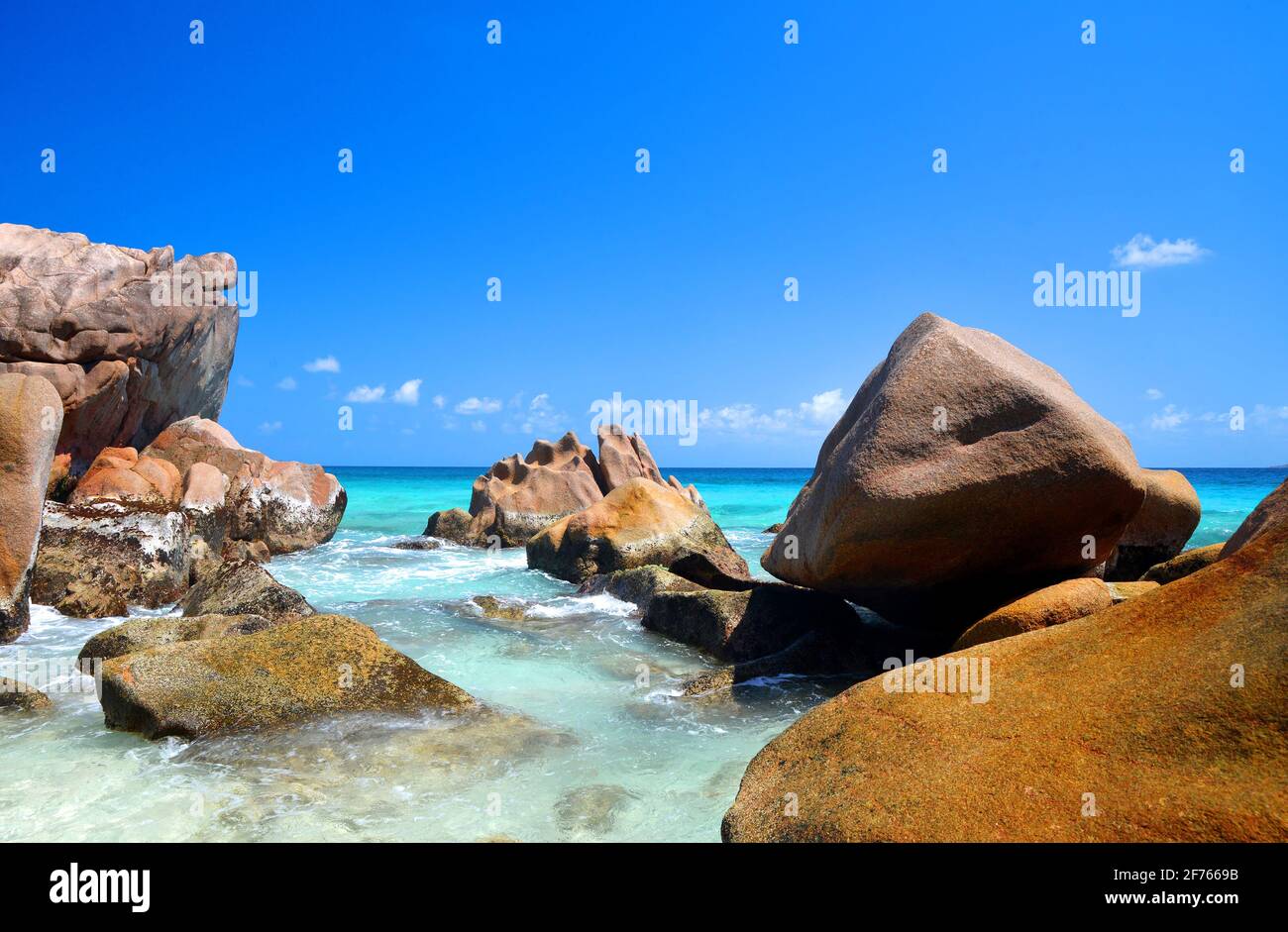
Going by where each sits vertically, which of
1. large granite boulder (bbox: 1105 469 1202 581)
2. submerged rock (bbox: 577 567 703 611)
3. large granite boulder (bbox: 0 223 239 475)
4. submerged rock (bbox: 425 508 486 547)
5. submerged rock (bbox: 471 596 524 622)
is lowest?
submerged rock (bbox: 425 508 486 547)

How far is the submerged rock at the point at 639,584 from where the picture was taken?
11.3 metres

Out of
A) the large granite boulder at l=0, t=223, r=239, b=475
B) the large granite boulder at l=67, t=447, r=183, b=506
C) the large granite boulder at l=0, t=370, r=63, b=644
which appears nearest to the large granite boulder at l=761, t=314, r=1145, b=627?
the large granite boulder at l=0, t=370, r=63, b=644

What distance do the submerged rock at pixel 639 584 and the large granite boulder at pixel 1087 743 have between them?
6466 mm

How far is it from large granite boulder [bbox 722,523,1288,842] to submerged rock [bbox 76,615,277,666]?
6089 millimetres

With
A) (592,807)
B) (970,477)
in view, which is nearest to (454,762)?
(592,807)

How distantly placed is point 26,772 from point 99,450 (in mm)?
12695

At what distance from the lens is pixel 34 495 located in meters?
9.86

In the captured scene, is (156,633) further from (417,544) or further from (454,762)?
(417,544)

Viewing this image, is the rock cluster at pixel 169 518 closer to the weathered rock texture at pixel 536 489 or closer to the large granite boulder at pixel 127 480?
the large granite boulder at pixel 127 480

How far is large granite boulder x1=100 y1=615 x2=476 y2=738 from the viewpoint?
624 cm

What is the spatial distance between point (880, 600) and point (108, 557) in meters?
10.8

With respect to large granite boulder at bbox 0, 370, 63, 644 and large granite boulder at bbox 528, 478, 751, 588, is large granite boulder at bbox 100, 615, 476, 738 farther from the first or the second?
large granite boulder at bbox 528, 478, 751, 588

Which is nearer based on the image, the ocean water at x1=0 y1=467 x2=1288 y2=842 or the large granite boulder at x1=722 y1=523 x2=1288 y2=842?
the large granite boulder at x1=722 y1=523 x2=1288 y2=842

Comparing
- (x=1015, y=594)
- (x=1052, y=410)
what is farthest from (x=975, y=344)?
(x=1015, y=594)
